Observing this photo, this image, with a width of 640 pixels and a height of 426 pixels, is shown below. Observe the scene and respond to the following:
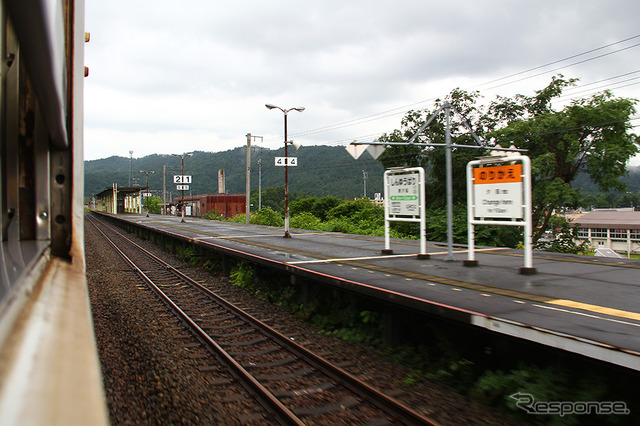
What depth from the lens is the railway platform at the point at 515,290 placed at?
3.93 meters

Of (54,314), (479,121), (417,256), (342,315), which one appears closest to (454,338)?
(342,315)

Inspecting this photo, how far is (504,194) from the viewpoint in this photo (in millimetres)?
7930

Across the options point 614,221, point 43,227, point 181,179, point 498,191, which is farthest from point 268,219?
point 614,221

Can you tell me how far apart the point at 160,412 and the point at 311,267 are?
Answer: 14.0 ft

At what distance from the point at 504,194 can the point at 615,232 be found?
2035 inches

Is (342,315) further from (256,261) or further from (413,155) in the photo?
(413,155)

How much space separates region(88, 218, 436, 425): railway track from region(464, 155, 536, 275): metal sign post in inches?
165

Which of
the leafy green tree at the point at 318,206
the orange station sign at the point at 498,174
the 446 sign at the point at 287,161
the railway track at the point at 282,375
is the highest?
the 446 sign at the point at 287,161

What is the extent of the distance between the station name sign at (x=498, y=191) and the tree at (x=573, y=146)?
14731 millimetres

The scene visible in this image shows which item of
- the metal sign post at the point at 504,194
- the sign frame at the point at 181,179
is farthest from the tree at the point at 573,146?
the sign frame at the point at 181,179

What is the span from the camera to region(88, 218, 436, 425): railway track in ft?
14.0

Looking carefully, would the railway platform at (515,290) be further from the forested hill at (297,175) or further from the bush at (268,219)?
the forested hill at (297,175)

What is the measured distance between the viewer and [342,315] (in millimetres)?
7297

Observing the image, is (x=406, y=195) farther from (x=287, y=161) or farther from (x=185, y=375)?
(x=287, y=161)
